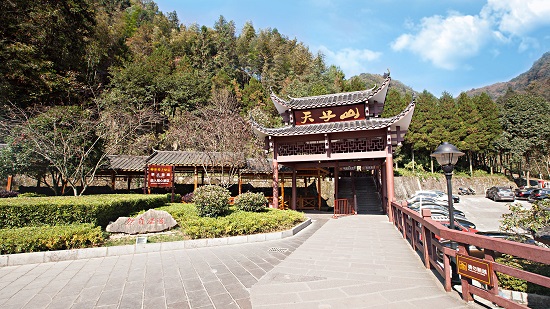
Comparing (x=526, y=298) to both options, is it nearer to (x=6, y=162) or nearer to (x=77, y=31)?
(x=6, y=162)

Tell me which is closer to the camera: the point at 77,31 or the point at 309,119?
the point at 309,119

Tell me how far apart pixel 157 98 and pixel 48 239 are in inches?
1091

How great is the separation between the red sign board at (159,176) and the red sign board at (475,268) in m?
13.2

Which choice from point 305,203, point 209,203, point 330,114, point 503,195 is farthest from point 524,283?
point 503,195

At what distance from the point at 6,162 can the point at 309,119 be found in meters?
14.8

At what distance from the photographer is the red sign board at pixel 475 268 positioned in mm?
2945

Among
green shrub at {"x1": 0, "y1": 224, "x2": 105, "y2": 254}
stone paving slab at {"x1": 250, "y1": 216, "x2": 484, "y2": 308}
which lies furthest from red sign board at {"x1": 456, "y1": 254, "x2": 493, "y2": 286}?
green shrub at {"x1": 0, "y1": 224, "x2": 105, "y2": 254}

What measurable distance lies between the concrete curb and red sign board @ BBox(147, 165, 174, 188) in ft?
24.3

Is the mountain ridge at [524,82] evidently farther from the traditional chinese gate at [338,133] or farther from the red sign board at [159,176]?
the red sign board at [159,176]

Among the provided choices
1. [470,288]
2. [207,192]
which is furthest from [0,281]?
[470,288]

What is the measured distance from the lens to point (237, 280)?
4.43m

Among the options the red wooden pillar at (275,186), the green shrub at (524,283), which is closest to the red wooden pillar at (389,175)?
the red wooden pillar at (275,186)

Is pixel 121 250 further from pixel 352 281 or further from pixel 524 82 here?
pixel 524 82

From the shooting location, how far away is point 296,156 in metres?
13.7
